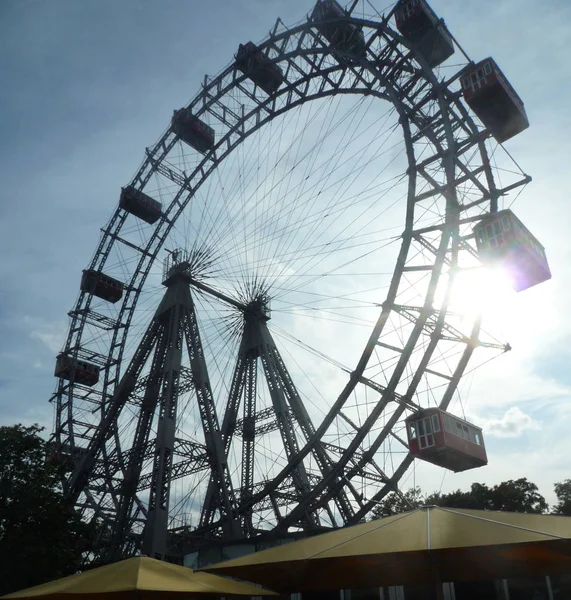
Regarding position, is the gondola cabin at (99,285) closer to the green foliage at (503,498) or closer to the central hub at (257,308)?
the central hub at (257,308)

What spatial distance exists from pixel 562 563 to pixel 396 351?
40.8 feet

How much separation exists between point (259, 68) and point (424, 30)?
25.8 feet

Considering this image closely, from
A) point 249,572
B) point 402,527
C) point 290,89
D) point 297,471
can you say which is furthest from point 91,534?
point 290,89

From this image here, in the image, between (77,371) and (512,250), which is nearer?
(512,250)

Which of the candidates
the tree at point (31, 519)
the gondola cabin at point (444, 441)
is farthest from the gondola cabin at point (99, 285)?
the gondola cabin at point (444, 441)

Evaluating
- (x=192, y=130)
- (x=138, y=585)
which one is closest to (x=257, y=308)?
(x=192, y=130)

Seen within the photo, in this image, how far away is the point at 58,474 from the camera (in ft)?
63.6

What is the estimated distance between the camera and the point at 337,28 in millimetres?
23766

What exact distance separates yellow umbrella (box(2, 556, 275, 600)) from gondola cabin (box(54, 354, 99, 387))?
2600cm

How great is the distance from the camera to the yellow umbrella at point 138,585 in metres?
6.80

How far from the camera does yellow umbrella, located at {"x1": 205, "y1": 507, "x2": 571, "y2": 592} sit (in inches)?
212

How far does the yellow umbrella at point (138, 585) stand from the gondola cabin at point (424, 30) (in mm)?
20146

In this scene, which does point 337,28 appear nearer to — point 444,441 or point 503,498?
point 444,441

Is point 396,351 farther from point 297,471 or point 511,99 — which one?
point 511,99
